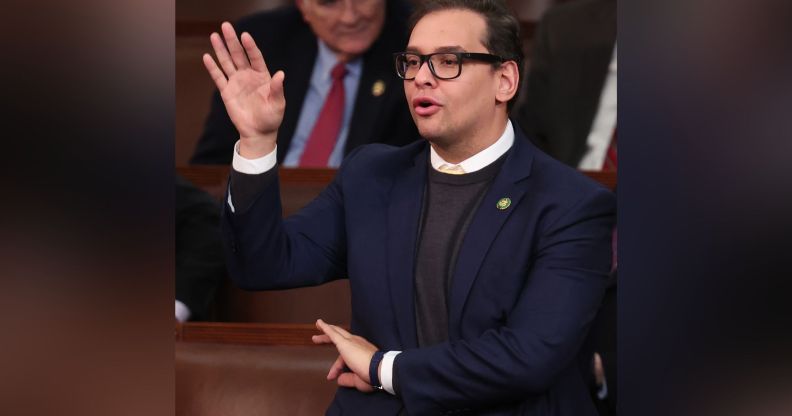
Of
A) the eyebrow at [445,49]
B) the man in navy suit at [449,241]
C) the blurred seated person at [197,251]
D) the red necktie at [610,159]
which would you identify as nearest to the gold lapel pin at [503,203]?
the man in navy suit at [449,241]

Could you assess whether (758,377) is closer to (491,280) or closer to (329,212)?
(491,280)

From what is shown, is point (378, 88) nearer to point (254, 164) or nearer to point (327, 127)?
point (327, 127)

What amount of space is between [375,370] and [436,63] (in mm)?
216

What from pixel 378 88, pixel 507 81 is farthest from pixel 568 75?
pixel 507 81

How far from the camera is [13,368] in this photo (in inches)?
14.7

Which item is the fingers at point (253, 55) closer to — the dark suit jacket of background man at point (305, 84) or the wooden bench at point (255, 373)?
the wooden bench at point (255, 373)

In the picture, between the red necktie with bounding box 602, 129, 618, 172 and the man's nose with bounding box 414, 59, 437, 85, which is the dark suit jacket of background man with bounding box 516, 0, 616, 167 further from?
the man's nose with bounding box 414, 59, 437, 85

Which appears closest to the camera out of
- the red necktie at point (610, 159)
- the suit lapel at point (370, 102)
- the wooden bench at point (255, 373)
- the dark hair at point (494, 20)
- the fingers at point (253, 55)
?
the fingers at point (253, 55)

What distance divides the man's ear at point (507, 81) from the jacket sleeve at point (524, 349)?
0.11 metres

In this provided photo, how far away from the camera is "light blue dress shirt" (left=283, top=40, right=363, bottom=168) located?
1.35 metres

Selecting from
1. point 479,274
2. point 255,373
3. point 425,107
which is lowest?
point 255,373

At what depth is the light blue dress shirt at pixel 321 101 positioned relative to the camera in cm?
135

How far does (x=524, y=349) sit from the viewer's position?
679 mm

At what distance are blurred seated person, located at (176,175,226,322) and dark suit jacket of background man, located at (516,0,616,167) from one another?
0.52 metres
